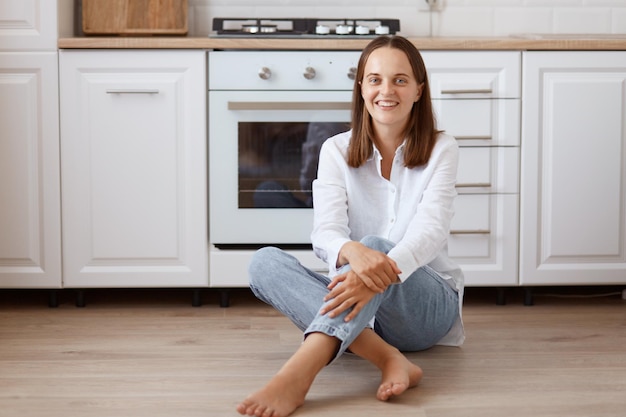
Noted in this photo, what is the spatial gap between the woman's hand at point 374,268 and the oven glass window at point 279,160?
1055mm

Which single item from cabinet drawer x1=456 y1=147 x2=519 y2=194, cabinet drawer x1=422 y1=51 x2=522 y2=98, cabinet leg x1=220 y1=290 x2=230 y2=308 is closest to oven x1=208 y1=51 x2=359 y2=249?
cabinet leg x1=220 y1=290 x2=230 y2=308

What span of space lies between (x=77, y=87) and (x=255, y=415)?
153cm

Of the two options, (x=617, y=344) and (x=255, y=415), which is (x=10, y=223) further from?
(x=617, y=344)

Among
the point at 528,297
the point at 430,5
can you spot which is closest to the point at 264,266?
the point at 528,297

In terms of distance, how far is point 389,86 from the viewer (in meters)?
2.29

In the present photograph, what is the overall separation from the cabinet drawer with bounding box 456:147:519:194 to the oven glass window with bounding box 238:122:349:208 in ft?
1.33

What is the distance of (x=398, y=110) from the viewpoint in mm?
2303

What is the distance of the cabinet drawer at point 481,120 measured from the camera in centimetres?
311

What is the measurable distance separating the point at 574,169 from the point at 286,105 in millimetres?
960

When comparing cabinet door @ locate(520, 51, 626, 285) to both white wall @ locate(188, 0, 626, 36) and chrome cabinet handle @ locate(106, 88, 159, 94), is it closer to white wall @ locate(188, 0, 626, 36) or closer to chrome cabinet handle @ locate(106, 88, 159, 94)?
white wall @ locate(188, 0, 626, 36)

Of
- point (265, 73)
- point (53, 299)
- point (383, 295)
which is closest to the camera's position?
point (383, 295)

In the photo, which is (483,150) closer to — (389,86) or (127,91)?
(389,86)

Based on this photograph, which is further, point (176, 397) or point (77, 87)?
point (77, 87)

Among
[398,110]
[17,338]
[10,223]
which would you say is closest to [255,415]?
[398,110]
